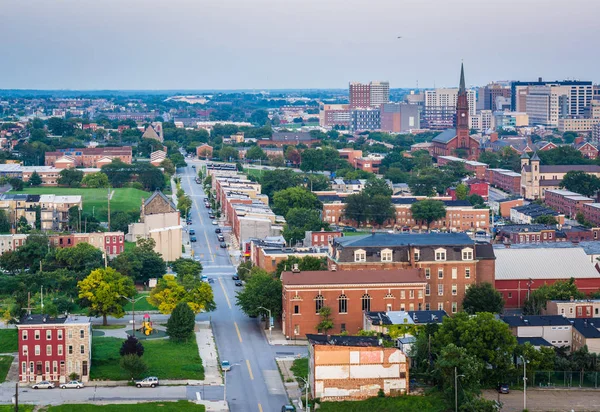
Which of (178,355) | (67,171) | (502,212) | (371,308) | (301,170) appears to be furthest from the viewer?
(301,170)

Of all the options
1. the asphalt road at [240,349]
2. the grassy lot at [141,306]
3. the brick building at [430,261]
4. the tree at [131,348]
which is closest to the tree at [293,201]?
the asphalt road at [240,349]

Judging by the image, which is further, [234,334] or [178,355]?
[234,334]

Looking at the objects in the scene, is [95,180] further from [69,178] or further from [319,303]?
[319,303]

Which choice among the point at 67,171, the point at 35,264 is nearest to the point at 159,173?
the point at 67,171

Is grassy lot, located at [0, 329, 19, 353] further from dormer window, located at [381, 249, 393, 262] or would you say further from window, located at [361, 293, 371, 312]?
dormer window, located at [381, 249, 393, 262]

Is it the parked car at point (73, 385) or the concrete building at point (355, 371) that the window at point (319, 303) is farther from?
the parked car at point (73, 385)

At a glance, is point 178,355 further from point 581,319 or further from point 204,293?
point 581,319
